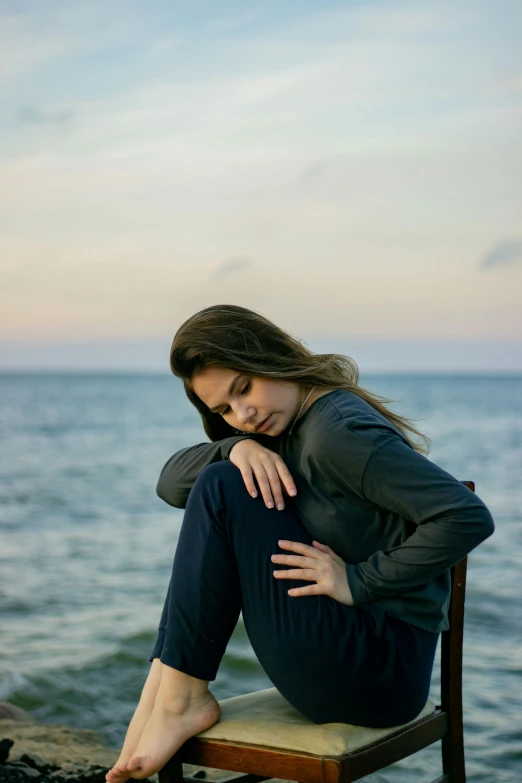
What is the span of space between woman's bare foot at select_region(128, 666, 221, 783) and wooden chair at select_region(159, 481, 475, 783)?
0.04 metres

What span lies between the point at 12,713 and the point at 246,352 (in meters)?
2.70

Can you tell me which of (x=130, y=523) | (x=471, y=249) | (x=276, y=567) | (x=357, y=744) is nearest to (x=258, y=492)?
(x=276, y=567)

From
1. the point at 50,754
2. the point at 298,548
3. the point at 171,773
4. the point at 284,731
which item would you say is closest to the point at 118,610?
the point at 50,754

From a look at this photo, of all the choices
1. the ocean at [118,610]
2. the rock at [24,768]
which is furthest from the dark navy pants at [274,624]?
the rock at [24,768]

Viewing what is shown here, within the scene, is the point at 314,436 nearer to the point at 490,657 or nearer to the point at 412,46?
the point at 490,657

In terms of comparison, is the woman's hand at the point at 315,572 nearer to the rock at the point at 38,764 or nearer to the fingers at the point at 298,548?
the fingers at the point at 298,548

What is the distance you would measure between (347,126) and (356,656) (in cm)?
1177

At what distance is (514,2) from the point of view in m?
12.5

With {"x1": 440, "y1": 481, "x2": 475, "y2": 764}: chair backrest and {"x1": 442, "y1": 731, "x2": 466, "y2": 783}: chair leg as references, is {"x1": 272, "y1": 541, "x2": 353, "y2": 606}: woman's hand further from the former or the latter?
{"x1": 442, "y1": 731, "x2": 466, "y2": 783}: chair leg

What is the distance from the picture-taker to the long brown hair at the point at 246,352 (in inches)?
94.4

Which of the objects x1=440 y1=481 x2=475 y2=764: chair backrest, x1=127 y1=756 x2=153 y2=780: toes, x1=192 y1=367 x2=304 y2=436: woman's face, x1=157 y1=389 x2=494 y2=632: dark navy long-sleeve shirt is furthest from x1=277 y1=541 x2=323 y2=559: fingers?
x1=127 y1=756 x2=153 y2=780: toes

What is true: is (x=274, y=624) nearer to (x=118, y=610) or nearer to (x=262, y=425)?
(x=262, y=425)

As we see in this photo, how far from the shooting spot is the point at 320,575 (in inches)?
84.1

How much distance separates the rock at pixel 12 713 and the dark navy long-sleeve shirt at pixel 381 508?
2525 millimetres
